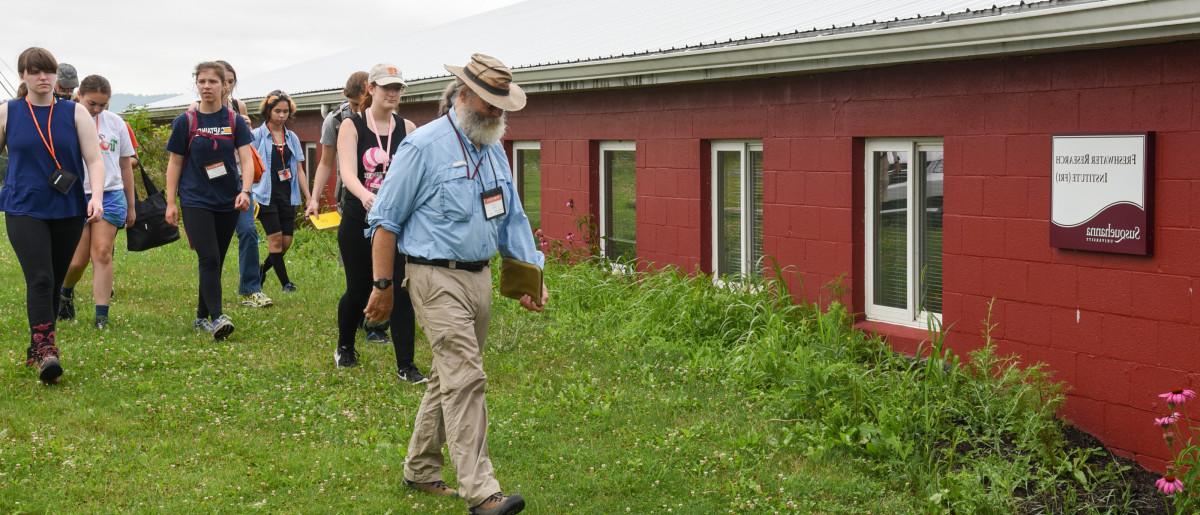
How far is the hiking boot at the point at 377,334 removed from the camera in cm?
889

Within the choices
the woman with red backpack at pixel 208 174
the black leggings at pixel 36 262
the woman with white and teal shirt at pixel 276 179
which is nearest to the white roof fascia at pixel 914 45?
the woman with white and teal shirt at pixel 276 179

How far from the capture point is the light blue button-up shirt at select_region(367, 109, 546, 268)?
5289 mm

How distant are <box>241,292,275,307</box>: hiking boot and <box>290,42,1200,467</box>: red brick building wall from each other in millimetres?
3409

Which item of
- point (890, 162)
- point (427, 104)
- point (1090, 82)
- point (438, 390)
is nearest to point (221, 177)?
point (438, 390)

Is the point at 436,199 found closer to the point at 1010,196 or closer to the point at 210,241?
the point at 1010,196

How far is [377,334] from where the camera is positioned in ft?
29.5

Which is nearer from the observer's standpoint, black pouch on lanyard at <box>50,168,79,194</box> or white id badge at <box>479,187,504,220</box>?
white id badge at <box>479,187,504,220</box>

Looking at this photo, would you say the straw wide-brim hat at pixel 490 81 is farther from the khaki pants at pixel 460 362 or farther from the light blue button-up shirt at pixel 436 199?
the khaki pants at pixel 460 362

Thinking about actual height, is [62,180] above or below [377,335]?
above

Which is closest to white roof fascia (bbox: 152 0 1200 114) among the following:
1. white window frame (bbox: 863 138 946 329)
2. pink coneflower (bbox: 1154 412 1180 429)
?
white window frame (bbox: 863 138 946 329)

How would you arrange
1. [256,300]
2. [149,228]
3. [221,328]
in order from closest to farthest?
1. [221,328]
2. [149,228]
3. [256,300]

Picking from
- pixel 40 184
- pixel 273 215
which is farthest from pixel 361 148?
pixel 273 215

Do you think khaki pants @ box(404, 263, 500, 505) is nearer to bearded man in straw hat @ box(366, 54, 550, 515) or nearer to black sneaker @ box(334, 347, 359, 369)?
bearded man in straw hat @ box(366, 54, 550, 515)

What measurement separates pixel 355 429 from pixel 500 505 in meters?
1.88
